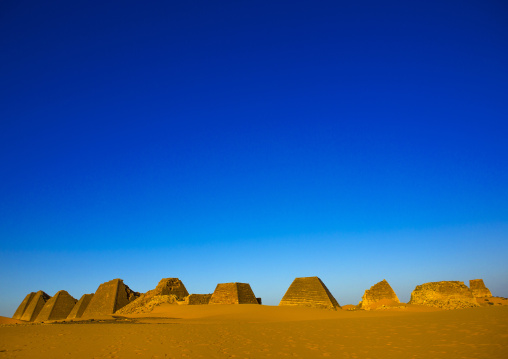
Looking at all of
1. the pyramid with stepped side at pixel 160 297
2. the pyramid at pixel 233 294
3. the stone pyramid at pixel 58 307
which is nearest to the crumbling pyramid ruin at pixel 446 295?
the pyramid at pixel 233 294

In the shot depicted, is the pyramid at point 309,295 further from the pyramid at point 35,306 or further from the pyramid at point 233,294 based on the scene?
the pyramid at point 35,306

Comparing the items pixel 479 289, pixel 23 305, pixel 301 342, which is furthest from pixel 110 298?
pixel 479 289

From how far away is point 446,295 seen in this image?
1097 inches

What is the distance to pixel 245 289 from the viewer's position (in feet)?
102

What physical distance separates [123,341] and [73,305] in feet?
134

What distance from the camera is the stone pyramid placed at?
42750 mm

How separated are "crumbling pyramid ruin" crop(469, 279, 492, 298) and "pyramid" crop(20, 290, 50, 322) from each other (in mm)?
59986

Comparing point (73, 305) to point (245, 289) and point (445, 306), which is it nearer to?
point (245, 289)

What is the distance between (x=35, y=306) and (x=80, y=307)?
11.9 metres

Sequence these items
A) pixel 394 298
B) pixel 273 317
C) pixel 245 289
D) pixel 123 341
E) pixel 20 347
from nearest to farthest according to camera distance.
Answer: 1. pixel 20 347
2. pixel 123 341
3. pixel 273 317
4. pixel 394 298
5. pixel 245 289

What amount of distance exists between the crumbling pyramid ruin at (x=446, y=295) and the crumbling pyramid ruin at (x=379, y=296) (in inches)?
115

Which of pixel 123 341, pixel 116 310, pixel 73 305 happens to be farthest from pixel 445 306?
pixel 73 305

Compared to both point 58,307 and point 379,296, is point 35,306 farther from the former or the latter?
point 379,296

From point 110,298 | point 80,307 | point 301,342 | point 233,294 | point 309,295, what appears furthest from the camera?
point 80,307
